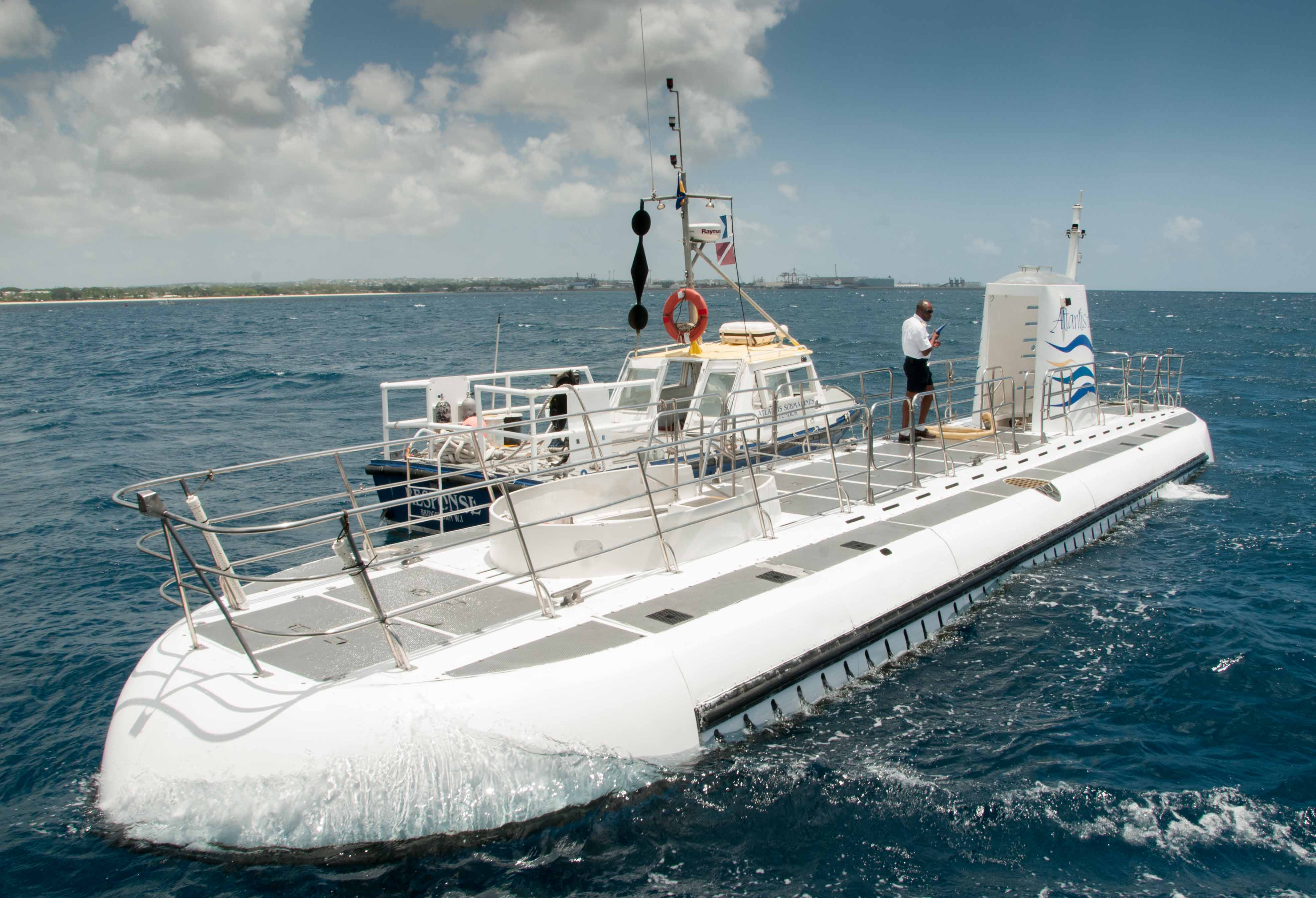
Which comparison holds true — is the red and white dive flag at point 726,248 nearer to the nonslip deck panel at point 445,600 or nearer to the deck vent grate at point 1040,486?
the deck vent grate at point 1040,486

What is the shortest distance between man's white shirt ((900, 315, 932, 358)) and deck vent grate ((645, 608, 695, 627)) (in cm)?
698

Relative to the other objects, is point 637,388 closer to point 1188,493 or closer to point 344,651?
point 344,651

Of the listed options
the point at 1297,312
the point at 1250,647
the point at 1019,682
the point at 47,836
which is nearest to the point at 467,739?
the point at 47,836

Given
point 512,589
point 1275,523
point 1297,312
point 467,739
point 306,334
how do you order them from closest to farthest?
point 467,739 → point 512,589 → point 1275,523 → point 306,334 → point 1297,312

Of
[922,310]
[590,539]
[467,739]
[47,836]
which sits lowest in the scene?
[47,836]

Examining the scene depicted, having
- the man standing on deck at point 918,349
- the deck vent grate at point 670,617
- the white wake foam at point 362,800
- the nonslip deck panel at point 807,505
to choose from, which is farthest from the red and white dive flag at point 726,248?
the white wake foam at point 362,800

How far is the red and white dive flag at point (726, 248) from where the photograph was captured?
14664 mm

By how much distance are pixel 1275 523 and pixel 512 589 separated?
11.9 metres

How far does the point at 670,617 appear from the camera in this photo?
681cm

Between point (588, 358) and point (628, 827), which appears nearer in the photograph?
point (628, 827)

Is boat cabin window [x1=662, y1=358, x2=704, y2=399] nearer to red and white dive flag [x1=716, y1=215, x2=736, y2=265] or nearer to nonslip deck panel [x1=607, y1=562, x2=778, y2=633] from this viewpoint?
red and white dive flag [x1=716, y1=215, x2=736, y2=265]

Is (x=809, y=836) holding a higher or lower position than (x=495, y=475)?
lower

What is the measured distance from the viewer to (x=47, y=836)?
5.79m

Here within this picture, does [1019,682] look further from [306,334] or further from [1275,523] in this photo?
[306,334]
